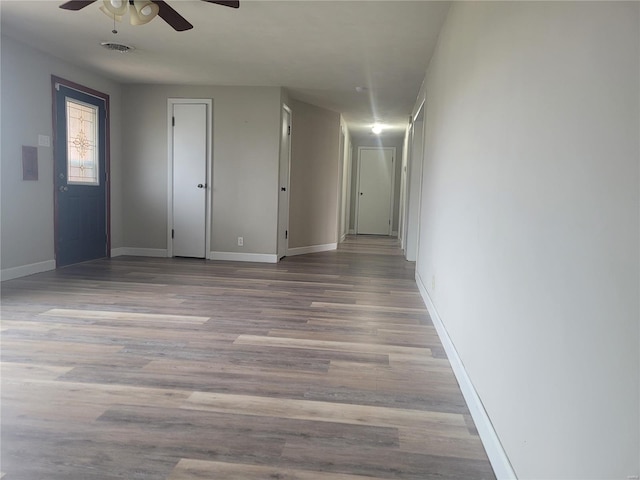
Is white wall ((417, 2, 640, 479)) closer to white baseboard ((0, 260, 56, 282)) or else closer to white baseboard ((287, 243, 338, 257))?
white baseboard ((0, 260, 56, 282))

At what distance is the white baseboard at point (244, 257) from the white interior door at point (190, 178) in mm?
187

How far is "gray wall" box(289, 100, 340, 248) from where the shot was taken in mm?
6621

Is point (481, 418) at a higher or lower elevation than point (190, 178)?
lower

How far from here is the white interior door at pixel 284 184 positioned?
6.07 metres

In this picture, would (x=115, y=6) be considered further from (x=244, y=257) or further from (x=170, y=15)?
(x=244, y=257)

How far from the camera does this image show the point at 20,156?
4.38 meters

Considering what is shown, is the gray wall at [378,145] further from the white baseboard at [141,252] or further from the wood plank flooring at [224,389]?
the wood plank flooring at [224,389]

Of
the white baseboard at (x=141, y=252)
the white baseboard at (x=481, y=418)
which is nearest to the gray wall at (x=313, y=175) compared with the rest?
the white baseboard at (x=141, y=252)

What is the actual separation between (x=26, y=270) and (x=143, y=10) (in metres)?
3.07

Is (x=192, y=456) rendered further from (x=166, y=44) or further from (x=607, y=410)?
(x=166, y=44)

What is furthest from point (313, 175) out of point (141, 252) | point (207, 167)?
point (141, 252)

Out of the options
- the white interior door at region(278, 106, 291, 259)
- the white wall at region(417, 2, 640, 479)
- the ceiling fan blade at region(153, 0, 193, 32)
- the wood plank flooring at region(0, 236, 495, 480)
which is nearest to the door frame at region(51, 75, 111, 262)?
the wood plank flooring at region(0, 236, 495, 480)

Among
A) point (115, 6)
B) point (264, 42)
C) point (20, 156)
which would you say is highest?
point (264, 42)

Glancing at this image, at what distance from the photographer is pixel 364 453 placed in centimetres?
164
